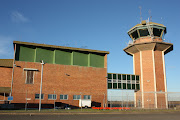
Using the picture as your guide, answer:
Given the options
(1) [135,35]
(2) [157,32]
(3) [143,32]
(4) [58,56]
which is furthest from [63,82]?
(2) [157,32]

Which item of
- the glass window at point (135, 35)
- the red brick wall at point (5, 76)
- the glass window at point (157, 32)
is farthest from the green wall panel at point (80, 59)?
the glass window at point (157, 32)

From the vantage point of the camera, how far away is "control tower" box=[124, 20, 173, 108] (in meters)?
44.5

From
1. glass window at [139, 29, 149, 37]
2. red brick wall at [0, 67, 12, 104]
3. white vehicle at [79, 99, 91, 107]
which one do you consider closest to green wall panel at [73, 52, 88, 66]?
white vehicle at [79, 99, 91, 107]

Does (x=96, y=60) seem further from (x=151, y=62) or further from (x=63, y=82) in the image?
(x=151, y=62)

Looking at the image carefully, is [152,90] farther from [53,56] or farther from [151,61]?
[53,56]

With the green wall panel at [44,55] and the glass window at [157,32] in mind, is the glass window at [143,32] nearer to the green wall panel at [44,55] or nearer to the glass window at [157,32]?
the glass window at [157,32]

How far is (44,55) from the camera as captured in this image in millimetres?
40562

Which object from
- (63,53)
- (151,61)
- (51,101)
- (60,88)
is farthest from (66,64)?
(151,61)

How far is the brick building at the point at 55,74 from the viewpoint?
37.1 meters

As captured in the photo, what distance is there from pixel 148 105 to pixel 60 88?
2047 centimetres

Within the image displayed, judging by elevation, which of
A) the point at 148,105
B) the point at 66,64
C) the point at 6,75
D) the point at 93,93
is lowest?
the point at 148,105

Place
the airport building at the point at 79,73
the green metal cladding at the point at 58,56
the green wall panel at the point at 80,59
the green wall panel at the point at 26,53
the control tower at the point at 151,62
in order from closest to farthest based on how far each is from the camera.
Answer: the airport building at the point at 79,73 → the green wall panel at the point at 26,53 → the green metal cladding at the point at 58,56 → the green wall panel at the point at 80,59 → the control tower at the point at 151,62

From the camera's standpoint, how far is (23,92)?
36844mm

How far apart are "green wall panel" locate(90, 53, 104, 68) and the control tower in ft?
30.6
